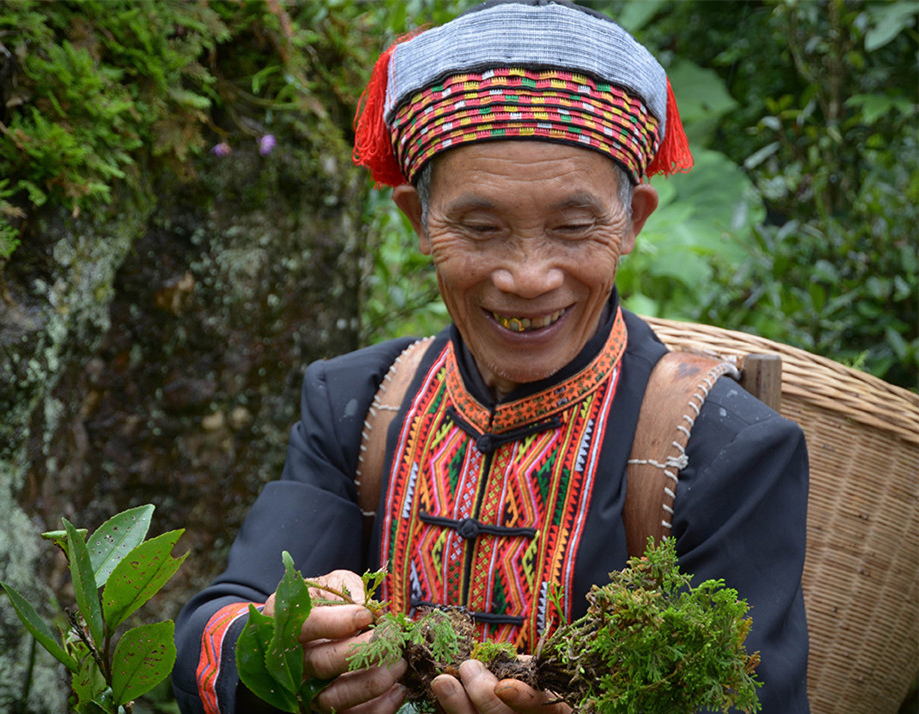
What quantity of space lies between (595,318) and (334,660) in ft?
2.85

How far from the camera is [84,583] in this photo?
1239 mm

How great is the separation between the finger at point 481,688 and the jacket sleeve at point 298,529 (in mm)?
533

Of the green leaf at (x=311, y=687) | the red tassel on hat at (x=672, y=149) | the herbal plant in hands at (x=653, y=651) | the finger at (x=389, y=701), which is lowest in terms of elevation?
the finger at (x=389, y=701)

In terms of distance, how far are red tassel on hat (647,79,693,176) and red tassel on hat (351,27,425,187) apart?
1.83 feet

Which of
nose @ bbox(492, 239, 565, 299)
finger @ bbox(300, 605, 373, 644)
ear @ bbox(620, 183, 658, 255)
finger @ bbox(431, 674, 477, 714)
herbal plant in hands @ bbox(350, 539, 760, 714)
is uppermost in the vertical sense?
ear @ bbox(620, 183, 658, 255)

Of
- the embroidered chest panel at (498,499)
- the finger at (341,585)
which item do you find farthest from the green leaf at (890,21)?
the finger at (341,585)

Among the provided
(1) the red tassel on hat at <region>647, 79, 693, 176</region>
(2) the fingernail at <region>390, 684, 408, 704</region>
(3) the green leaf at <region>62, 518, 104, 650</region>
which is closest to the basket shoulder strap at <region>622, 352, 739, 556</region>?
(1) the red tassel on hat at <region>647, 79, 693, 176</region>

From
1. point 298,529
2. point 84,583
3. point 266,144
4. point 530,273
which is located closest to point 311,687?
point 84,583

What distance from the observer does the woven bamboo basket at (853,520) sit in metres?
2.08

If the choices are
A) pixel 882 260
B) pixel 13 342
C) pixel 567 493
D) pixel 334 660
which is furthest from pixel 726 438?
pixel 882 260

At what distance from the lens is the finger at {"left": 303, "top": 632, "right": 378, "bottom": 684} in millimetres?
1396

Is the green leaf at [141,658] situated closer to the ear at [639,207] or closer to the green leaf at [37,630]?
the green leaf at [37,630]

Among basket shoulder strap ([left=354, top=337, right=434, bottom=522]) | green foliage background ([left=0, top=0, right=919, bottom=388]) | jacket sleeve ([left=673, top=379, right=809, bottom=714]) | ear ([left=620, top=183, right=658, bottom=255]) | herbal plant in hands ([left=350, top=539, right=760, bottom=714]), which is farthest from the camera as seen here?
green foliage background ([left=0, top=0, right=919, bottom=388])

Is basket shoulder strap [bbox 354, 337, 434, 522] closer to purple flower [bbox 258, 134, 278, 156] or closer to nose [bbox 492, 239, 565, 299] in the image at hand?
nose [bbox 492, 239, 565, 299]
